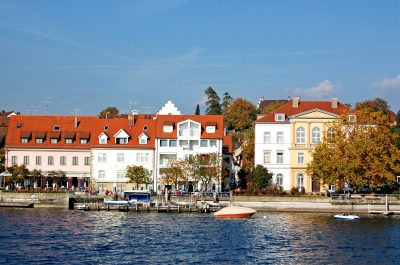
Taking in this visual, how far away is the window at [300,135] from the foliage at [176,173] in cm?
1584

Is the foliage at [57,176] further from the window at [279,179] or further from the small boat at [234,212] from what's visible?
the window at [279,179]

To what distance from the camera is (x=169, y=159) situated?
312 feet

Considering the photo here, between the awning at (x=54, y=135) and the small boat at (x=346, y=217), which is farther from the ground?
the awning at (x=54, y=135)

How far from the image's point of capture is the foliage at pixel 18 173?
93.7 meters

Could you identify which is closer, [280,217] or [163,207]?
[280,217]

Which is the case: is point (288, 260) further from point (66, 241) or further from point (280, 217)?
point (280, 217)

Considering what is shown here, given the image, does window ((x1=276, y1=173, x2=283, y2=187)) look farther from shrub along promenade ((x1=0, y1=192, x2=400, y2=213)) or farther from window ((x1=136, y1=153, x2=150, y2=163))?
window ((x1=136, y1=153, x2=150, y2=163))

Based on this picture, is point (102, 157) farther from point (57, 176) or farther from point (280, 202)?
point (280, 202)

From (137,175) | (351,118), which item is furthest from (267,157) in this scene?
(137,175)

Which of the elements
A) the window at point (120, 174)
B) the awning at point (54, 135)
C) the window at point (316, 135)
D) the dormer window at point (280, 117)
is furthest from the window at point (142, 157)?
the window at point (316, 135)

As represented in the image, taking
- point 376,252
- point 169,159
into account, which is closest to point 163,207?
point 169,159

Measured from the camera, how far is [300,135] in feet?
Answer: 313

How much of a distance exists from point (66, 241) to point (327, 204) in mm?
37318

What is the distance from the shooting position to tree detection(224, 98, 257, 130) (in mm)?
158000
